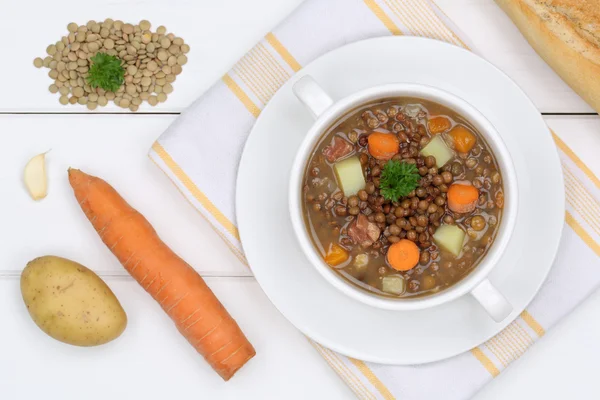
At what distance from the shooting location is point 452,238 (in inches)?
63.1

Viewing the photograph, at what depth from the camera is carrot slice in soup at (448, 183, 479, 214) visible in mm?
1581

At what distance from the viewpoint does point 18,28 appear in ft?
6.57

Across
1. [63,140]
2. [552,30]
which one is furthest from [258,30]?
[552,30]

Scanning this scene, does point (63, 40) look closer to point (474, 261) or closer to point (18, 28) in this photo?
point (18, 28)

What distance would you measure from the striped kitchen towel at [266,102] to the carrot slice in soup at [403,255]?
14.1 inches

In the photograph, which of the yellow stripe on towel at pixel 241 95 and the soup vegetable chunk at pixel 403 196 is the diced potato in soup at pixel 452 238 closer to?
the soup vegetable chunk at pixel 403 196

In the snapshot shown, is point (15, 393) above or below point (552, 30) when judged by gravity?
below

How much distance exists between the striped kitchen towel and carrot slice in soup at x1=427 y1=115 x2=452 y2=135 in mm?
322

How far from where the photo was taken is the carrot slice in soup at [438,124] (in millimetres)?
1587

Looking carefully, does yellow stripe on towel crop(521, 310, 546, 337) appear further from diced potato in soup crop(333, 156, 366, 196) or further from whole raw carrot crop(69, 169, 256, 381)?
whole raw carrot crop(69, 169, 256, 381)

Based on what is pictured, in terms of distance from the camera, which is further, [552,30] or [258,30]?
[258,30]

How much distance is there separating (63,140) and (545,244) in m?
1.32

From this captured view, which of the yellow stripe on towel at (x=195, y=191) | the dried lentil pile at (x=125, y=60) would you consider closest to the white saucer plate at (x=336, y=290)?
the yellow stripe on towel at (x=195, y=191)

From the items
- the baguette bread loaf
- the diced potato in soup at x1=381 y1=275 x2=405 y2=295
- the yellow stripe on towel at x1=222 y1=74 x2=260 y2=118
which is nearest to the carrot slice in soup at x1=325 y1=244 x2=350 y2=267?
the diced potato in soup at x1=381 y1=275 x2=405 y2=295
